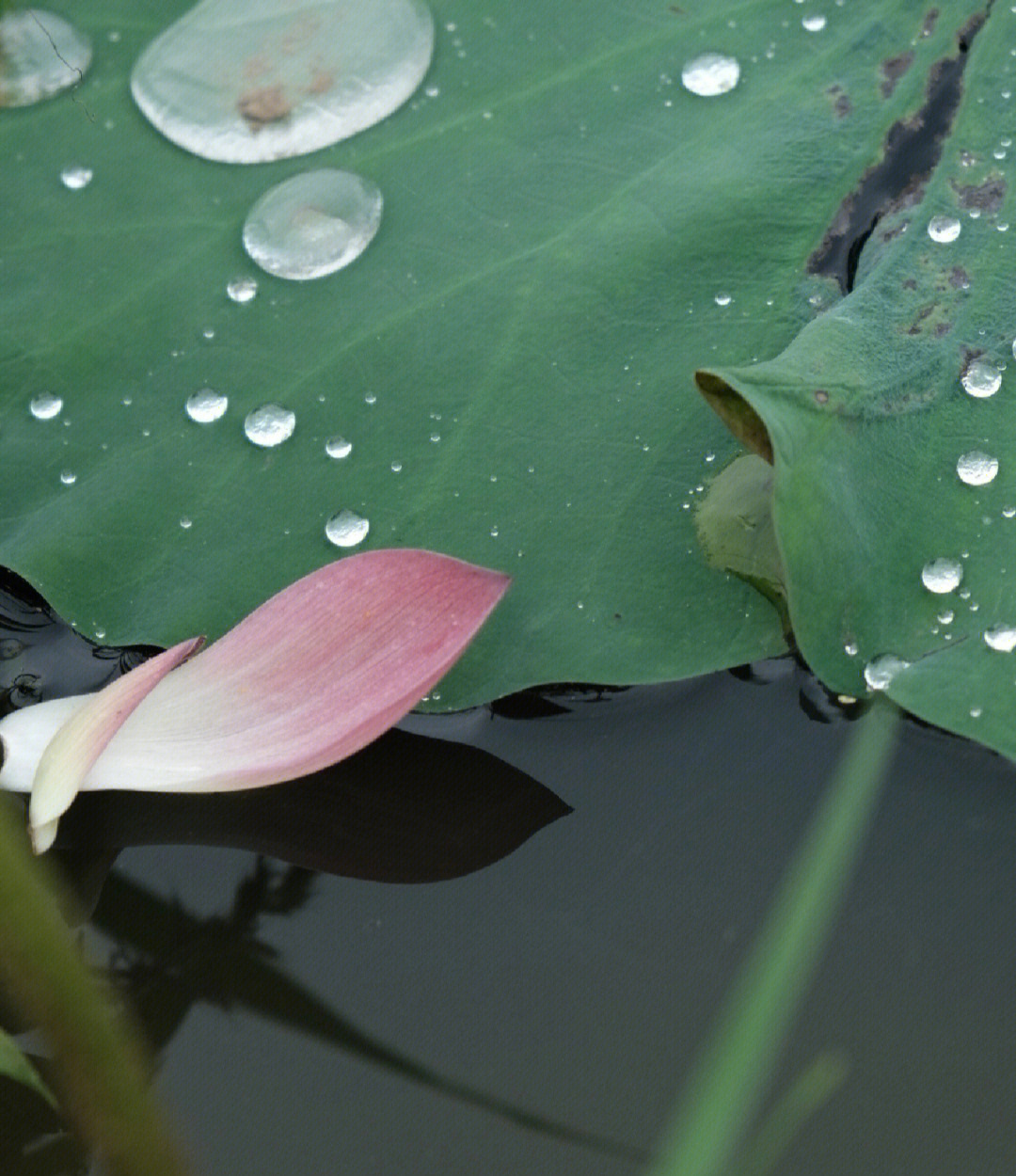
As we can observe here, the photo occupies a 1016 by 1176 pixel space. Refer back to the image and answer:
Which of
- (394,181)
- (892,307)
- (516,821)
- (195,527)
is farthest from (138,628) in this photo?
(892,307)

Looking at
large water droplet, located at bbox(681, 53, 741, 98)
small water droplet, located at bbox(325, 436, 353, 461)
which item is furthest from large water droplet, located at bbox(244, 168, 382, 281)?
large water droplet, located at bbox(681, 53, 741, 98)

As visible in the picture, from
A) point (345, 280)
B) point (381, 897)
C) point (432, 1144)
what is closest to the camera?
point (432, 1144)

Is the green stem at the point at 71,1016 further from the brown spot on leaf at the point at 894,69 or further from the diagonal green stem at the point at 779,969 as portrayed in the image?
the brown spot on leaf at the point at 894,69

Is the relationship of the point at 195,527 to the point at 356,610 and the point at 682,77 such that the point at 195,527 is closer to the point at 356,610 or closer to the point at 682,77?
the point at 356,610

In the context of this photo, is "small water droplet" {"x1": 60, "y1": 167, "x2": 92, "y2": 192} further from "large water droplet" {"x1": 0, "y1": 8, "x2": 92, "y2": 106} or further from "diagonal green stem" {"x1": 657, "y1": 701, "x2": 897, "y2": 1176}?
"diagonal green stem" {"x1": 657, "y1": 701, "x2": 897, "y2": 1176}

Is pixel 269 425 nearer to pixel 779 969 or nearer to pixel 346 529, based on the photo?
pixel 346 529
